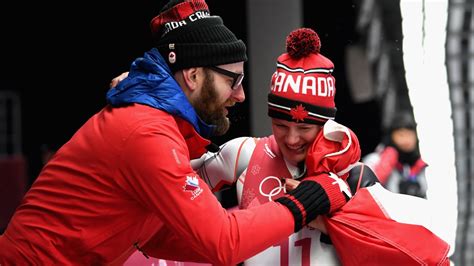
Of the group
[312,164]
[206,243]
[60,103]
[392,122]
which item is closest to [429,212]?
[312,164]

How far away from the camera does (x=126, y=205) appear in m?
2.46

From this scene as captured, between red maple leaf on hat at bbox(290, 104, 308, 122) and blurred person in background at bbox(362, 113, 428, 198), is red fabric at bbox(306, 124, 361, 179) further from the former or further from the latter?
blurred person in background at bbox(362, 113, 428, 198)

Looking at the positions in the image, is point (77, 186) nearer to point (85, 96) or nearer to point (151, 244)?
point (151, 244)

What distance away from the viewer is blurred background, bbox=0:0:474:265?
4.55m

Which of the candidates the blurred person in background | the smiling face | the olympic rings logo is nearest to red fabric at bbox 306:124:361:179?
the smiling face

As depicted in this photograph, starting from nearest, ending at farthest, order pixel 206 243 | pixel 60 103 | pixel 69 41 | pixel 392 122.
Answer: pixel 206 243 → pixel 392 122 → pixel 69 41 → pixel 60 103

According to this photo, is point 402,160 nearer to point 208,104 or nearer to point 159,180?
point 208,104

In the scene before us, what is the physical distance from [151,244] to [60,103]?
6.72 meters

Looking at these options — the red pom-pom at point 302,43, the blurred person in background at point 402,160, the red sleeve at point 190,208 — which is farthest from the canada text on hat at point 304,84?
the blurred person in background at point 402,160

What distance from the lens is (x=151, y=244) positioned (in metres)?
2.80

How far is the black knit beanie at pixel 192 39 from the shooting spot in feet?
8.29

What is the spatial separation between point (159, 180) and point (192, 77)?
0.42 meters

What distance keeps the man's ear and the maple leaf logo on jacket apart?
0.35 m

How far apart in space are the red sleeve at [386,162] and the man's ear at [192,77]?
3031 mm
